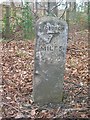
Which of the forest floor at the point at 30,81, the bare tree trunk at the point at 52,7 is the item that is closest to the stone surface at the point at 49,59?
the forest floor at the point at 30,81

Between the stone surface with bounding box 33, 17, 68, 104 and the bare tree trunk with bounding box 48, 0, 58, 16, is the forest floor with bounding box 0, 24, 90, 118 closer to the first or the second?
the stone surface with bounding box 33, 17, 68, 104

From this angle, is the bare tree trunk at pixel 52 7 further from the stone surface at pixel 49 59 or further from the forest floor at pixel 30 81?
the stone surface at pixel 49 59

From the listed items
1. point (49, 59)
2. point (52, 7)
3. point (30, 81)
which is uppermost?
point (52, 7)

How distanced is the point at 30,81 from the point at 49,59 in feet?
2.55

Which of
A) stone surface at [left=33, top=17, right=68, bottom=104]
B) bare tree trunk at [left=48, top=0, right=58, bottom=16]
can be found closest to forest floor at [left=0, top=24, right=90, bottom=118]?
stone surface at [left=33, top=17, right=68, bottom=104]

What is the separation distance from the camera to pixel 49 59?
3.71 metres

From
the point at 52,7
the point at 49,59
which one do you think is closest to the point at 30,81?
the point at 49,59

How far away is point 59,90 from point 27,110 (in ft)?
1.46

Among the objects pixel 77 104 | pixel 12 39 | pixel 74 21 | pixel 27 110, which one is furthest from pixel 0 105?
pixel 74 21

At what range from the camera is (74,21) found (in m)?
5.46

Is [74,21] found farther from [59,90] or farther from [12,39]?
[59,90]

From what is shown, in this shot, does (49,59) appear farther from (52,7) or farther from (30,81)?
(52,7)

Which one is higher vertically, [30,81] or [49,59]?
[49,59]

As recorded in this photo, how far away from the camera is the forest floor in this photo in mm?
3658
